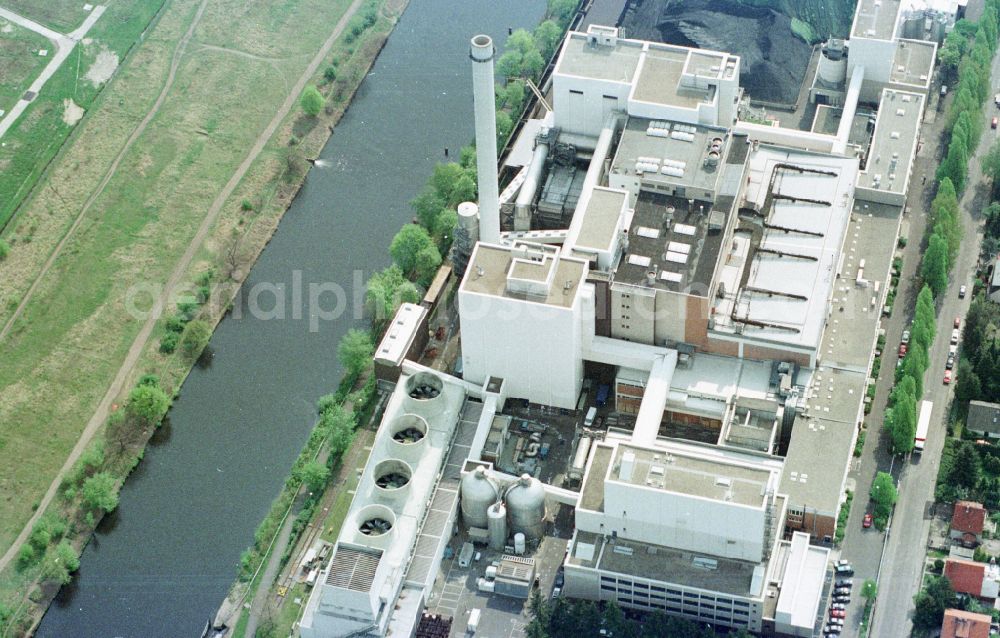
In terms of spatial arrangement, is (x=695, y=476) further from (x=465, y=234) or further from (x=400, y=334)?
(x=465, y=234)

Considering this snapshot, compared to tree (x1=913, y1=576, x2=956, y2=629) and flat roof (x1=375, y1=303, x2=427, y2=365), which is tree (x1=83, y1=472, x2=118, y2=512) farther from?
tree (x1=913, y1=576, x2=956, y2=629)

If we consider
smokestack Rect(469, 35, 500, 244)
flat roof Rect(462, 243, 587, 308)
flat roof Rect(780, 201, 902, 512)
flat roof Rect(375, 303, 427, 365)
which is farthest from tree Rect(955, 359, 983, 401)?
flat roof Rect(375, 303, 427, 365)

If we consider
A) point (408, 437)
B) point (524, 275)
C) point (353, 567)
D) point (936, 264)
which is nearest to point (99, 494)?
point (408, 437)

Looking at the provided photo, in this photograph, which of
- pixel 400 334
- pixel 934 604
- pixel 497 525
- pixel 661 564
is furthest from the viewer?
pixel 400 334

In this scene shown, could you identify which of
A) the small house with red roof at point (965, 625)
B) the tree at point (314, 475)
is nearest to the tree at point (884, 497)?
the small house with red roof at point (965, 625)

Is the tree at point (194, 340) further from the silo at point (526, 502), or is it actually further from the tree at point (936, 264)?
the tree at point (936, 264)

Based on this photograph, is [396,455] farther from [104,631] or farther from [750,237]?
[750,237]

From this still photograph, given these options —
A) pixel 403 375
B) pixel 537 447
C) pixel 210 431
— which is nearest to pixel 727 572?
pixel 537 447
